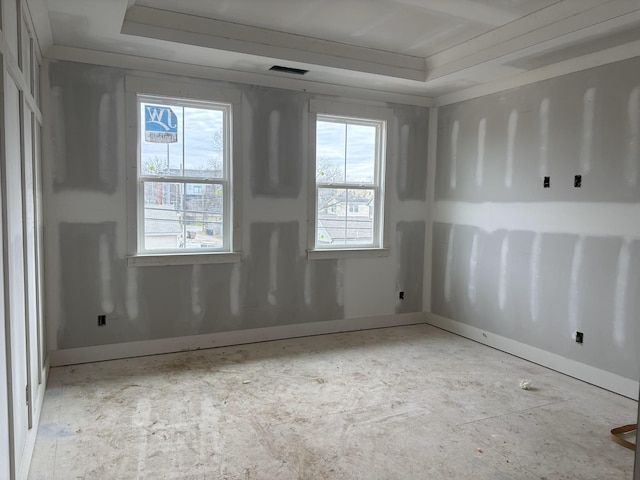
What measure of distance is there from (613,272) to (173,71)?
4.17 metres

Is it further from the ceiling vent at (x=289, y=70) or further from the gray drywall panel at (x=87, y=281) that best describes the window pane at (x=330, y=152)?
the gray drywall panel at (x=87, y=281)

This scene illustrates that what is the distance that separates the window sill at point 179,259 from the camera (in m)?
4.20

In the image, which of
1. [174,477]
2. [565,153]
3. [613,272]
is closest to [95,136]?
[174,477]

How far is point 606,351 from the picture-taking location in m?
3.72

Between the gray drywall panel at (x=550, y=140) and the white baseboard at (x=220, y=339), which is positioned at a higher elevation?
the gray drywall panel at (x=550, y=140)

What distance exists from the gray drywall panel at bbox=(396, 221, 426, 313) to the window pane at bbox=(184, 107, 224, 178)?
7.49 feet

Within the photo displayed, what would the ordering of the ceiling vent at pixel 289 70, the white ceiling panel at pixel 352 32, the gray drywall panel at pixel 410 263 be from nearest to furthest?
the white ceiling panel at pixel 352 32, the ceiling vent at pixel 289 70, the gray drywall panel at pixel 410 263

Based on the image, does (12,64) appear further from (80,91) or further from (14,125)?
(80,91)

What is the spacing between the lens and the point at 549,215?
4164 millimetres

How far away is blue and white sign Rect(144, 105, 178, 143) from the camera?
→ 4.24 meters

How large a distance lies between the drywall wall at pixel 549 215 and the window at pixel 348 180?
0.80m

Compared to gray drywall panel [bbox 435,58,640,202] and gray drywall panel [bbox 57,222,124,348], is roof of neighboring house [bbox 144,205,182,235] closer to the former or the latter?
gray drywall panel [bbox 57,222,124,348]

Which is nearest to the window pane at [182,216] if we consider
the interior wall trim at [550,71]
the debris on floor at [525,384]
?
the interior wall trim at [550,71]

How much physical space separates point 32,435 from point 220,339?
81.3 inches
